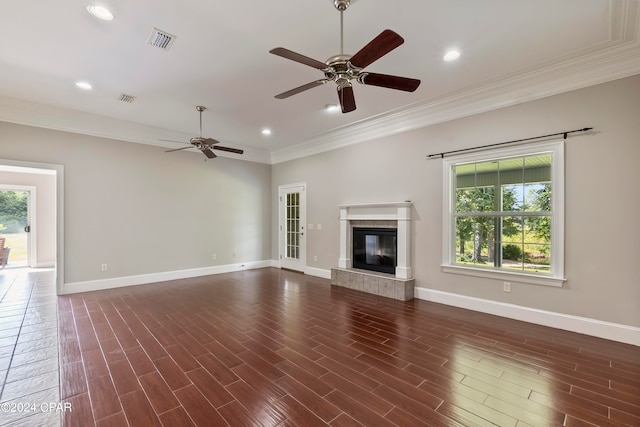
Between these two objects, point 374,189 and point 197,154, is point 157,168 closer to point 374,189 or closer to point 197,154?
point 197,154

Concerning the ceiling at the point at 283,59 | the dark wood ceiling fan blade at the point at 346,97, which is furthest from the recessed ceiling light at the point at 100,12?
the dark wood ceiling fan blade at the point at 346,97

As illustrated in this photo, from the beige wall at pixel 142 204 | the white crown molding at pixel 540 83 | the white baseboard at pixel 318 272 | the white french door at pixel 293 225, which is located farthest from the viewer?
the white french door at pixel 293 225

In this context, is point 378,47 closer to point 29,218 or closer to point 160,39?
point 160,39

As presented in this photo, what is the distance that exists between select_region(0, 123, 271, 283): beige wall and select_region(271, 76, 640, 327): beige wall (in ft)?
13.6

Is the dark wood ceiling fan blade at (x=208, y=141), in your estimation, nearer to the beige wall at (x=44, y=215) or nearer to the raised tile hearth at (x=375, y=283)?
the raised tile hearth at (x=375, y=283)

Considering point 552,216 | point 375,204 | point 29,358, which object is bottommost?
point 29,358

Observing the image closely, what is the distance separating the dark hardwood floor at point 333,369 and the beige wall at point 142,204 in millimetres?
1321

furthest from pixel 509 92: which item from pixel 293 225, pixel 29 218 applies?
pixel 29 218

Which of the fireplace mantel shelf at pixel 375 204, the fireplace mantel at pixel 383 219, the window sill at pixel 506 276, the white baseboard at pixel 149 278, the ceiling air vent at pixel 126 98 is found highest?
the ceiling air vent at pixel 126 98

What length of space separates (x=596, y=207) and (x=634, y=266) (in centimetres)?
67

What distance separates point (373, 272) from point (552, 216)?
2.70 metres

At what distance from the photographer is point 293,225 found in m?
7.00

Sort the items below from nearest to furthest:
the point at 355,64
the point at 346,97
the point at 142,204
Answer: the point at 355,64 < the point at 346,97 < the point at 142,204

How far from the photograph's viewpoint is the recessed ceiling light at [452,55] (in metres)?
2.92
